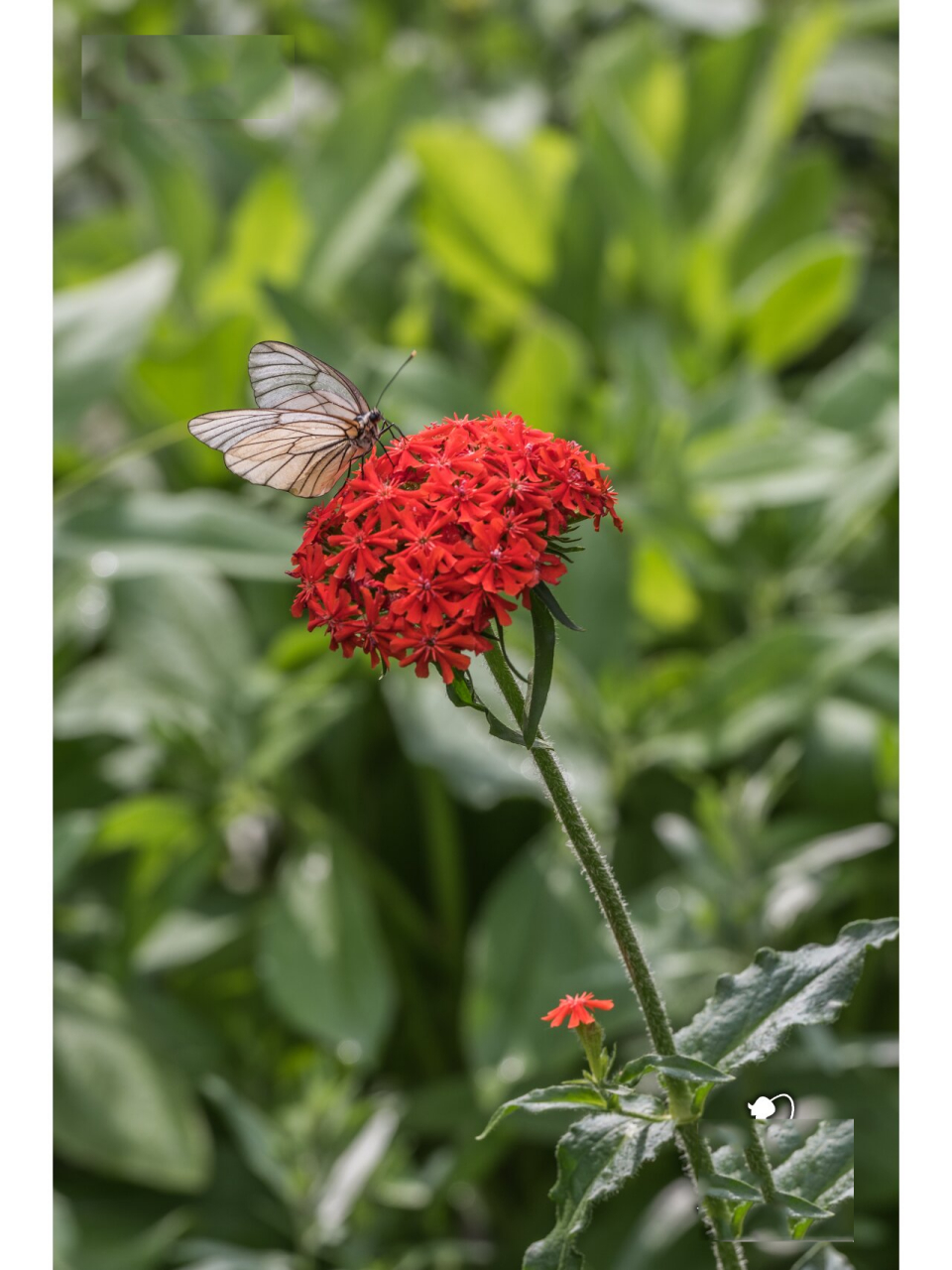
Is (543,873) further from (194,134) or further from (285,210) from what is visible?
(194,134)

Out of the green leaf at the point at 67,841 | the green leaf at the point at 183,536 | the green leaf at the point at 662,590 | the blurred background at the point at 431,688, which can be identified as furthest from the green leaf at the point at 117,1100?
the green leaf at the point at 662,590

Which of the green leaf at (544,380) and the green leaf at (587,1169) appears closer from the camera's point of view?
the green leaf at (587,1169)

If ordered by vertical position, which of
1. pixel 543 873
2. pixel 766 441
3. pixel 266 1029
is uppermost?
pixel 766 441

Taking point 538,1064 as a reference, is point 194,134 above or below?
above

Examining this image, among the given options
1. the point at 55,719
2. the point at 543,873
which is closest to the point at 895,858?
the point at 543,873

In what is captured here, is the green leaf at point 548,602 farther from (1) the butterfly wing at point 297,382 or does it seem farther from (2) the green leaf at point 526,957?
(2) the green leaf at point 526,957

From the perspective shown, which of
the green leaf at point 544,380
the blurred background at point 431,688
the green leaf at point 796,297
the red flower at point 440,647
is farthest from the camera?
the green leaf at point 796,297

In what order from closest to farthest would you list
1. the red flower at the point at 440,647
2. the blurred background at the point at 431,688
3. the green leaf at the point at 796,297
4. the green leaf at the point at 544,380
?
1. the red flower at the point at 440,647
2. the blurred background at the point at 431,688
3. the green leaf at the point at 544,380
4. the green leaf at the point at 796,297

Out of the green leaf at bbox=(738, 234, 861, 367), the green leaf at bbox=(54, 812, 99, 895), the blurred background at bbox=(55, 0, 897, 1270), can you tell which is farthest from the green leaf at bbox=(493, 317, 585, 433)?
the green leaf at bbox=(54, 812, 99, 895)

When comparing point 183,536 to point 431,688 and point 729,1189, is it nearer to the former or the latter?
point 431,688
